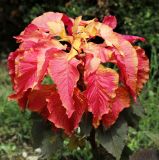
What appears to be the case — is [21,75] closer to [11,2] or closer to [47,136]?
[47,136]

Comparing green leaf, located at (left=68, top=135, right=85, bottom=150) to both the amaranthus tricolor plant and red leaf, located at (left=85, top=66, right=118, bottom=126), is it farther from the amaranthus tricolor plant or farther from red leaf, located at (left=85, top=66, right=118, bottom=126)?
red leaf, located at (left=85, top=66, right=118, bottom=126)

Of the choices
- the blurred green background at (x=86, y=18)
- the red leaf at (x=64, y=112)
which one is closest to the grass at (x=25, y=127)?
the blurred green background at (x=86, y=18)

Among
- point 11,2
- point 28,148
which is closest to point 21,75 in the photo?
point 28,148

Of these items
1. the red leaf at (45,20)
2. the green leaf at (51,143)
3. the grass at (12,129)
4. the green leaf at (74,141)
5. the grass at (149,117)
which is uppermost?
the red leaf at (45,20)

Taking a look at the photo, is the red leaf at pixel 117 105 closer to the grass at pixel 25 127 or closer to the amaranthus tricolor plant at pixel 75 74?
the amaranthus tricolor plant at pixel 75 74

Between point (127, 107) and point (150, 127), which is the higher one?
point (127, 107)

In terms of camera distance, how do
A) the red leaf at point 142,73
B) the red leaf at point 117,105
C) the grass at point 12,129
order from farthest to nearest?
the grass at point 12,129
the red leaf at point 142,73
the red leaf at point 117,105

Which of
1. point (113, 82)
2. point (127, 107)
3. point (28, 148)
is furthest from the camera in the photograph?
point (28, 148)

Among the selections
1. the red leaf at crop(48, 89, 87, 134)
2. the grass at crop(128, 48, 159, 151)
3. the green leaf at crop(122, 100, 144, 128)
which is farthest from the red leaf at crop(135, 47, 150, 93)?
the grass at crop(128, 48, 159, 151)
